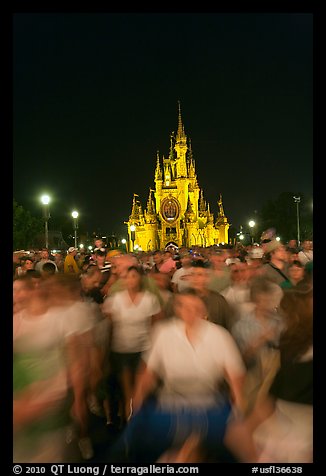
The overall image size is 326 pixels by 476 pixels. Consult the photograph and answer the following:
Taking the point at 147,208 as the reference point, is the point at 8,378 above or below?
below

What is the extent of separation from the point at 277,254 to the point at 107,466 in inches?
237

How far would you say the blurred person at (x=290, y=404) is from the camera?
17.1 ft

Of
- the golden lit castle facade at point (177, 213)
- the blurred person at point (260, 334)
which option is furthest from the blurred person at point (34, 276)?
the golden lit castle facade at point (177, 213)

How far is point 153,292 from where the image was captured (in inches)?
314

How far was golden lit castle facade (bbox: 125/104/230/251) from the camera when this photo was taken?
124 m

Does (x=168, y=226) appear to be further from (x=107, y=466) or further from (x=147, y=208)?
(x=107, y=466)

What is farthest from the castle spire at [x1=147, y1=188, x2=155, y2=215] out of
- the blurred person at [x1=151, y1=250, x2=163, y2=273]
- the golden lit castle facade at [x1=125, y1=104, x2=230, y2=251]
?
the blurred person at [x1=151, y1=250, x2=163, y2=273]

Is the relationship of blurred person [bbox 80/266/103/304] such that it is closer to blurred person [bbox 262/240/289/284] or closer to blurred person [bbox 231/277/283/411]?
blurred person [bbox 262/240/289/284]

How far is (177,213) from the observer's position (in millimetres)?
126938

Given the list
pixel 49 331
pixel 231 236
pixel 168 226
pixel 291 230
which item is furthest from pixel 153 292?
pixel 231 236

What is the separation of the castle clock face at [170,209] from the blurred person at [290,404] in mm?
120500

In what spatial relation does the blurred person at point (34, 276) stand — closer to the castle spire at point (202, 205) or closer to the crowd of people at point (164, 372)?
the crowd of people at point (164, 372)

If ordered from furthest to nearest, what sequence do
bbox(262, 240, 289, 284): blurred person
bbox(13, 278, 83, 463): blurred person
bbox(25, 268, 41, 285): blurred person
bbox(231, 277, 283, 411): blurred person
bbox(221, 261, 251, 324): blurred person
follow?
bbox(262, 240, 289, 284): blurred person → bbox(221, 261, 251, 324): blurred person → bbox(25, 268, 41, 285): blurred person → bbox(231, 277, 283, 411): blurred person → bbox(13, 278, 83, 463): blurred person

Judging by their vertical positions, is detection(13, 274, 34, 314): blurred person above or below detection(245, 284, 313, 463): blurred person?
above
